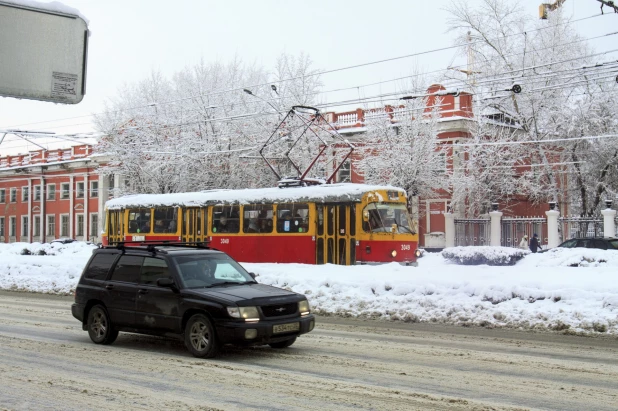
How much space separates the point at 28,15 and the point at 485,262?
1020 inches

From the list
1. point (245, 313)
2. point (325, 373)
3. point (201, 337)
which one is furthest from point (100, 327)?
point (325, 373)

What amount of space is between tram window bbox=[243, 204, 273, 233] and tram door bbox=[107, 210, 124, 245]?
778 centimetres

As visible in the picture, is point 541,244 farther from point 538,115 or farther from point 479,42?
point 479,42

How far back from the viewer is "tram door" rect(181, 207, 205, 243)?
3067 centimetres

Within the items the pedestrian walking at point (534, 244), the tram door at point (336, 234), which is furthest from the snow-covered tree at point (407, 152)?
the tram door at point (336, 234)

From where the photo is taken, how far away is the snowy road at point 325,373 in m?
Answer: 7.55

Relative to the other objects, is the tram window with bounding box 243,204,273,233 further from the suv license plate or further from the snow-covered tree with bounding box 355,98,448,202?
the snow-covered tree with bounding box 355,98,448,202

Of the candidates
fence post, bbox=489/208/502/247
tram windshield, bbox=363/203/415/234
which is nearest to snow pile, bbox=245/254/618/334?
tram windshield, bbox=363/203/415/234

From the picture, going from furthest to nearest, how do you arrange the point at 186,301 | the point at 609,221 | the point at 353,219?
the point at 609,221 → the point at 353,219 → the point at 186,301

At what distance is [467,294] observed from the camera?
55.1 ft

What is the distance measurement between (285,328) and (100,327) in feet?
10.9

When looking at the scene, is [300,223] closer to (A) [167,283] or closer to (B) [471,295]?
(B) [471,295]

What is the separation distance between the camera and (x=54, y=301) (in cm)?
2136

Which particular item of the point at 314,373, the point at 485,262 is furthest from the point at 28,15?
the point at 485,262
